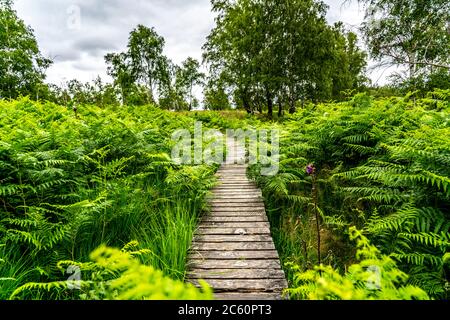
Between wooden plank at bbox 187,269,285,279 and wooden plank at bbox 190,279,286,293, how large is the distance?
6 cm

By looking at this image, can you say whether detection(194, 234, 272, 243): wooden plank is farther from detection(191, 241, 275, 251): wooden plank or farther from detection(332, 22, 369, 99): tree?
detection(332, 22, 369, 99): tree

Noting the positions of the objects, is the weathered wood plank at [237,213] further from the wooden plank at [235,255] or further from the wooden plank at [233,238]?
the wooden plank at [235,255]

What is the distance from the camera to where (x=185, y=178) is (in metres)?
4.44

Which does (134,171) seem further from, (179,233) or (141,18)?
(141,18)

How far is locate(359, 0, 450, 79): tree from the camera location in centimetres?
859

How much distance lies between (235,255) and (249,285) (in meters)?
0.56

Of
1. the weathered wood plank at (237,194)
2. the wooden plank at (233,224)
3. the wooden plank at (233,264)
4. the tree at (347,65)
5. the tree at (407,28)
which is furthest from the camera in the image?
the tree at (347,65)

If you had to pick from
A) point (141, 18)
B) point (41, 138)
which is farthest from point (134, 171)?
point (141, 18)

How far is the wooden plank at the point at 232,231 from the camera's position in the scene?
12.1ft

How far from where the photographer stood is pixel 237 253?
3193 millimetres

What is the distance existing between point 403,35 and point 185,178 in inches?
485

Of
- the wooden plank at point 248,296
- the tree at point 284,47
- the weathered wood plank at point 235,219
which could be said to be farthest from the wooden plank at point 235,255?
the tree at point 284,47

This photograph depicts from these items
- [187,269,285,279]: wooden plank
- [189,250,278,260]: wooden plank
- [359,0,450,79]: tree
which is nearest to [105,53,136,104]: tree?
[359,0,450,79]: tree

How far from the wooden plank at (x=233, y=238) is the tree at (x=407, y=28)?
22.8 ft
